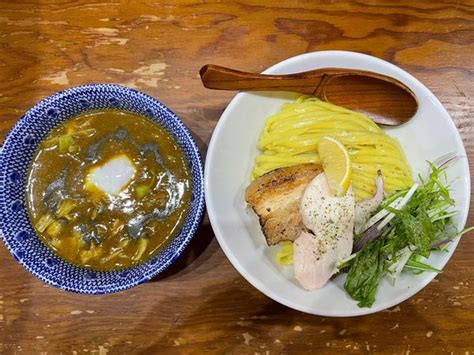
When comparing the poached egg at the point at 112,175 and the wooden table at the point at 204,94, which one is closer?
the poached egg at the point at 112,175

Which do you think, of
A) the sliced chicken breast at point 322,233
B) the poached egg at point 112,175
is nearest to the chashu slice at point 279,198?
the sliced chicken breast at point 322,233

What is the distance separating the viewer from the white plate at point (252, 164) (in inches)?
74.3

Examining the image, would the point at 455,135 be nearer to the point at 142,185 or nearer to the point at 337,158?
the point at 337,158

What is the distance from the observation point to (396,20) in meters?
2.29

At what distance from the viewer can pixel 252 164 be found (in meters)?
2.16

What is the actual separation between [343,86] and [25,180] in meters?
1.33

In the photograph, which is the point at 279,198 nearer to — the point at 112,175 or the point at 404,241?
the point at 404,241

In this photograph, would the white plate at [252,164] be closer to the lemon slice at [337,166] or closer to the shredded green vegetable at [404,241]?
the shredded green vegetable at [404,241]

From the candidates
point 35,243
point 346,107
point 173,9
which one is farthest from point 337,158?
point 35,243

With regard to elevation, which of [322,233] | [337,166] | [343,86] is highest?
[343,86]

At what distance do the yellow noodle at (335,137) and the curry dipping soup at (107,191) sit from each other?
1.32 feet

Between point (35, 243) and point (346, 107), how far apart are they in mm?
1366

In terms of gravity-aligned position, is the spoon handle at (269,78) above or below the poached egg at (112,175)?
above

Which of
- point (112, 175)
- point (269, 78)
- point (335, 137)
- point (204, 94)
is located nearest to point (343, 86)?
point (335, 137)
